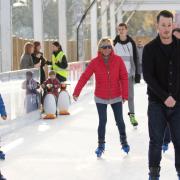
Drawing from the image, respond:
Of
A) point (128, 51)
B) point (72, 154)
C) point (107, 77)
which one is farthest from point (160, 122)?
point (128, 51)

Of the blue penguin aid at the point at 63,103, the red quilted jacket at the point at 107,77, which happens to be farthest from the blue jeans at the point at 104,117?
the blue penguin aid at the point at 63,103

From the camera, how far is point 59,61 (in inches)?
473

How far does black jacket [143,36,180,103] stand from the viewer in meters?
4.44

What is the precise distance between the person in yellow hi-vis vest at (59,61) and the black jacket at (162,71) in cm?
751

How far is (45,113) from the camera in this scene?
10680mm

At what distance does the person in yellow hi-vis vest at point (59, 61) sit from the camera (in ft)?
39.3

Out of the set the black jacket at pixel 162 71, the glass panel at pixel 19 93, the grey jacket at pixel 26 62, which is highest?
the black jacket at pixel 162 71

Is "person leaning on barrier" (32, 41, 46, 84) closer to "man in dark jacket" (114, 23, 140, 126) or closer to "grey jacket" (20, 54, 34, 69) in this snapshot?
"grey jacket" (20, 54, 34, 69)

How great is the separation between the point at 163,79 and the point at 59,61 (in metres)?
7.66

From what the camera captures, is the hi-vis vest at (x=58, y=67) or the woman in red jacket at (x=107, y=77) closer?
the woman in red jacket at (x=107, y=77)

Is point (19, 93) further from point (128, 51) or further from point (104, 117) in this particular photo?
point (104, 117)

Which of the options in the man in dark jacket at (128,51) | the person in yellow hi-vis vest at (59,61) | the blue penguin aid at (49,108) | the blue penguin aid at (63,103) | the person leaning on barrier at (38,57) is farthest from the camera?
the person in yellow hi-vis vest at (59,61)

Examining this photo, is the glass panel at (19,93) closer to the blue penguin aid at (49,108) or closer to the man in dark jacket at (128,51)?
the blue penguin aid at (49,108)

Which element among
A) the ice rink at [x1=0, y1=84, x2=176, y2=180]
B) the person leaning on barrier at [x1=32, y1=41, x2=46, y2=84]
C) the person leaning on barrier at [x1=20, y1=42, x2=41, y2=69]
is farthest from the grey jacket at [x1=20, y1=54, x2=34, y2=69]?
the ice rink at [x1=0, y1=84, x2=176, y2=180]
